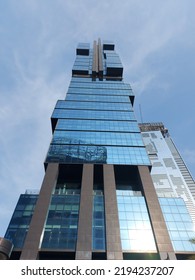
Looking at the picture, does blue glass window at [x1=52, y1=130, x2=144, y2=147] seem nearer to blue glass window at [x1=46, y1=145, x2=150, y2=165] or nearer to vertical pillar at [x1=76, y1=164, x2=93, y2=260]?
blue glass window at [x1=46, y1=145, x2=150, y2=165]

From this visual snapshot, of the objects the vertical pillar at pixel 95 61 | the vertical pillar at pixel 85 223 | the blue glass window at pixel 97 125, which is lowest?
the vertical pillar at pixel 85 223

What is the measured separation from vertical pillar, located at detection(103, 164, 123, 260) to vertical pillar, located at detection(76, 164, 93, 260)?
2.81 meters

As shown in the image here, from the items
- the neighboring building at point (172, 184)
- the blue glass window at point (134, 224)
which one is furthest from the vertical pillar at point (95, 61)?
the blue glass window at point (134, 224)

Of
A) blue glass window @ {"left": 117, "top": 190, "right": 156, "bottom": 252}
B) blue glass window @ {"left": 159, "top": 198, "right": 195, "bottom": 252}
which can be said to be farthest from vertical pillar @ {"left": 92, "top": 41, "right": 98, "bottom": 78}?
blue glass window @ {"left": 159, "top": 198, "right": 195, "bottom": 252}

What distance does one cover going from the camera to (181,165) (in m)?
81.9

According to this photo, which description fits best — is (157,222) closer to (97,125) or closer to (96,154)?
(96,154)

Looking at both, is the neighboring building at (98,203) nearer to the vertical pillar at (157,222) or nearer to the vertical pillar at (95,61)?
the vertical pillar at (157,222)

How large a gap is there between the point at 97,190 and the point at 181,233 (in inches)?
751

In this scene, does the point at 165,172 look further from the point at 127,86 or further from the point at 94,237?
the point at 94,237

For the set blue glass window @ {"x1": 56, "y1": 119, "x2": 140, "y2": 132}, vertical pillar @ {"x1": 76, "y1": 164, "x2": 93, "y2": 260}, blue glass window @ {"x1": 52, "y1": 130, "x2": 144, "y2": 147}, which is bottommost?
vertical pillar @ {"x1": 76, "y1": 164, "x2": 93, "y2": 260}

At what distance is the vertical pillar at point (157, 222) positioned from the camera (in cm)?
3200

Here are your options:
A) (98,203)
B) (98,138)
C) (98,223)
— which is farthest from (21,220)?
(98,138)

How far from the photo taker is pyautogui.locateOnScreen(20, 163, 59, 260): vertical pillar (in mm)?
30797

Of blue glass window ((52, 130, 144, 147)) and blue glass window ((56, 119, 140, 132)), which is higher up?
blue glass window ((56, 119, 140, 132))
